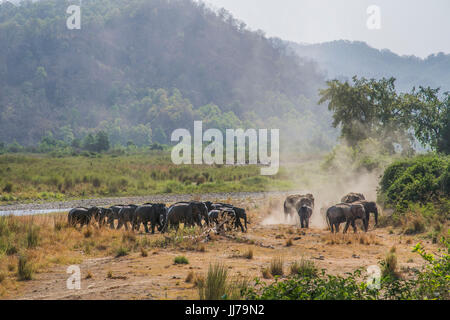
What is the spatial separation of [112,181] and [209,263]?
33773mm

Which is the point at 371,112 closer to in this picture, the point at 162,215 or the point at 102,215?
the point at 162,215

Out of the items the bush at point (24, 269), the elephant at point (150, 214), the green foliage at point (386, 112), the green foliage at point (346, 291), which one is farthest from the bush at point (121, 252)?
the green foliage at point (386, 112)

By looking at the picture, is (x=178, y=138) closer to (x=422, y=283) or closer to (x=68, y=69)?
(x=68, y=69)

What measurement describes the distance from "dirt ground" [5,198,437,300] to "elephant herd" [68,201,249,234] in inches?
55.8

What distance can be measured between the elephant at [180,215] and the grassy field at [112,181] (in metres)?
20.2

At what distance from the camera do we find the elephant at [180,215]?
17.6 m

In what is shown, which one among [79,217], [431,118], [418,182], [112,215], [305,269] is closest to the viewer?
[305,269]

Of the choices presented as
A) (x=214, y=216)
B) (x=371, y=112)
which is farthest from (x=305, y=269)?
(x=371, y=112)

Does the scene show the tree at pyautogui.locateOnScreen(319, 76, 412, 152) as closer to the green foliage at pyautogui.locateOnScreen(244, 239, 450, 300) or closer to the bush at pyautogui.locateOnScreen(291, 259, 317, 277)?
the bush at pyautogui.locateOnScreen(291, 259, 317, 277)

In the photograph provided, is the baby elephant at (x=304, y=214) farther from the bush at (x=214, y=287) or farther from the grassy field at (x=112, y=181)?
Result: the grassy field at (x=112, y=181)

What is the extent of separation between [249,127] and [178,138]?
35080 mm

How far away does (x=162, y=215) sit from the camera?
744 inches
